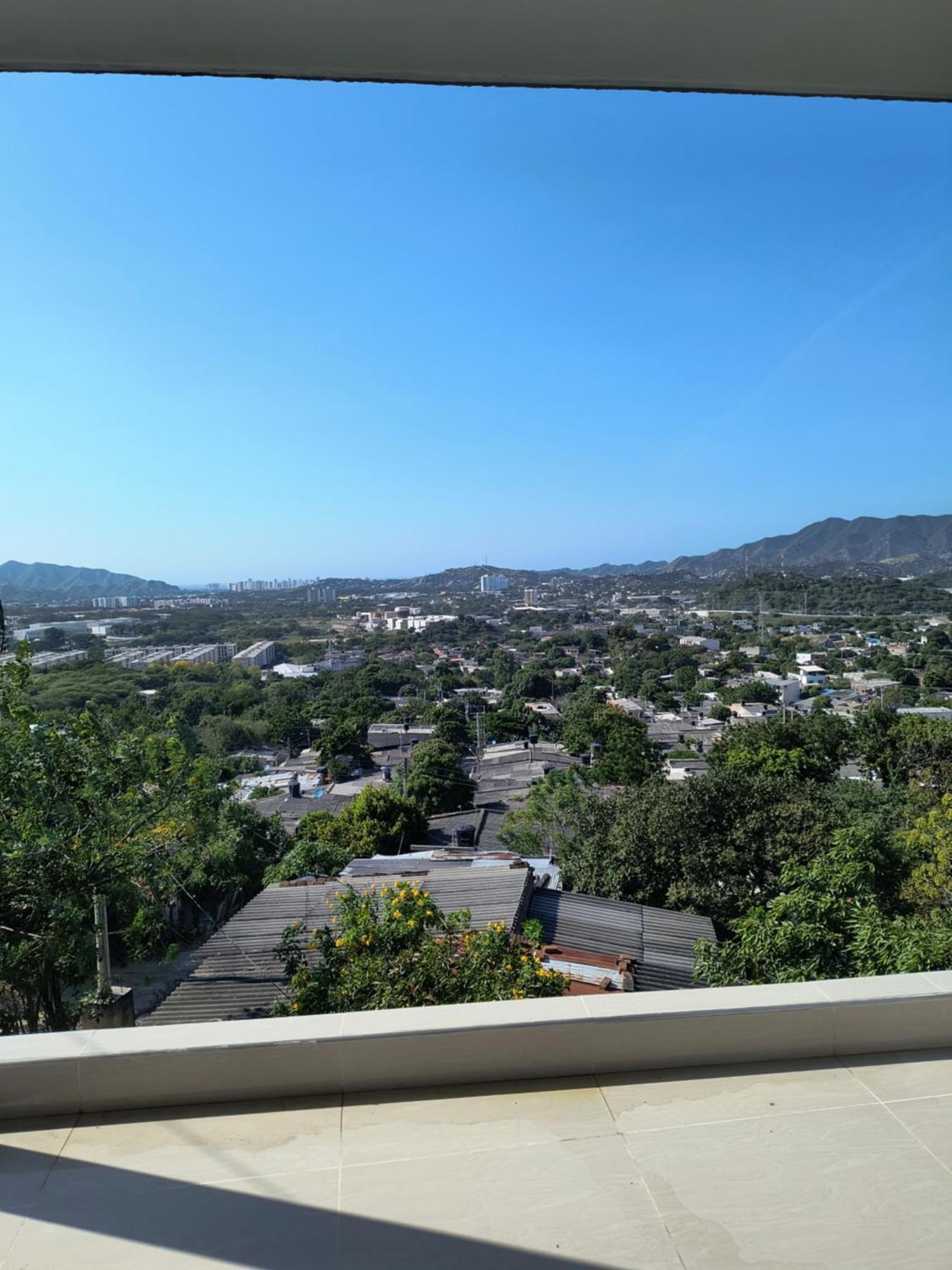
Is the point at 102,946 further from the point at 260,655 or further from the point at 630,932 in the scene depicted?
the point at 260,655

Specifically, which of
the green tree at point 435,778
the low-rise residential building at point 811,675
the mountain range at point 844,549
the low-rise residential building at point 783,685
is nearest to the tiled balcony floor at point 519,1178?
the mountain range at point 844,549

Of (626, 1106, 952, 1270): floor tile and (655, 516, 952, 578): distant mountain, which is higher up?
(655, 516, 952, 578): distant mountain

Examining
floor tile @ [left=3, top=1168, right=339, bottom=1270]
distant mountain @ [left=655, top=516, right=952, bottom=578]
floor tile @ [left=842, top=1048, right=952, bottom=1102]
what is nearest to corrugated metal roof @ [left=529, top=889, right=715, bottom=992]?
floor tile @ [left=842, top=1048, right=952, bottom=1102]

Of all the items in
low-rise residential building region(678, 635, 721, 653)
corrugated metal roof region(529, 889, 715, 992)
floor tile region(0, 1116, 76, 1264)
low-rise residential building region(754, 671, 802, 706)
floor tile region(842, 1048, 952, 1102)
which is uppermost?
low-rise residential building region(678, 635, 721, 653)

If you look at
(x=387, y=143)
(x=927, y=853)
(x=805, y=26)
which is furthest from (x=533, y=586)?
(x=805, y=26)

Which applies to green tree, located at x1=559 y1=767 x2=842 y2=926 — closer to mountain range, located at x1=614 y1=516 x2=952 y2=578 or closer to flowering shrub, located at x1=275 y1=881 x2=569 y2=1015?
mountain range, located at x1=614 y1=516 x2=952 y2=578

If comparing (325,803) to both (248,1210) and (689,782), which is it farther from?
(248,1210)

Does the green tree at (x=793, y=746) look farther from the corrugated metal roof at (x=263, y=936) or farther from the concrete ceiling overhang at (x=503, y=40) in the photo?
the concrete ceiling overhang at (x=503, y=40)
